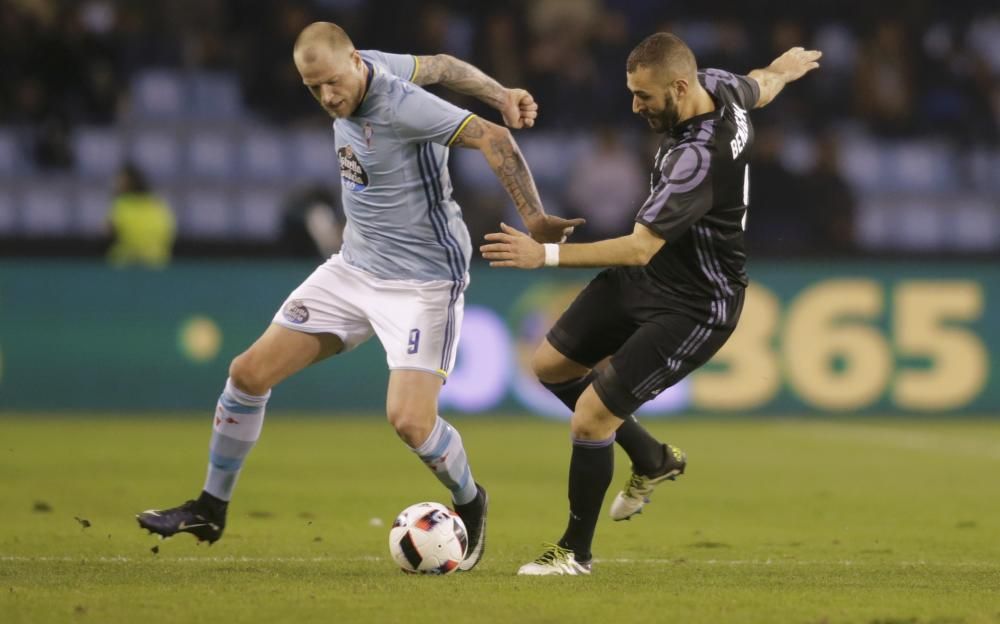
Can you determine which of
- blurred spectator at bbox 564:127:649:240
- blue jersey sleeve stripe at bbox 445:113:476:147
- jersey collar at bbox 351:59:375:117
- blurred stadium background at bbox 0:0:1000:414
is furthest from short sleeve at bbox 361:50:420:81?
blurred spectator at bbox 564:127:649:240

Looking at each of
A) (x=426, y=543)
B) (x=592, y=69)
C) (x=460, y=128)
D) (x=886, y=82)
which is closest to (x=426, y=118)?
(x=460, y=128)

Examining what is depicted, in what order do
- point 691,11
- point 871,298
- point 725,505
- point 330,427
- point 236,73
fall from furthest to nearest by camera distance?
point 691,11 → point 236,73 → point 871,298 → point 330,427 → point 725,505

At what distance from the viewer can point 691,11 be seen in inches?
715

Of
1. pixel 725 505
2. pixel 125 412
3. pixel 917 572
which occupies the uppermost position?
pixel 917 572

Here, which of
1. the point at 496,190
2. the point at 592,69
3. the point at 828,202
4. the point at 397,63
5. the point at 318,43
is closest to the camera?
the point at 318,43

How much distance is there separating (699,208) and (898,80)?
12.0 m

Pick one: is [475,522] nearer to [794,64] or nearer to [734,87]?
[734,87]

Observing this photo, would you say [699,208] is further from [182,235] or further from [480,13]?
[480,13]

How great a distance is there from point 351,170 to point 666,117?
52.1 inches

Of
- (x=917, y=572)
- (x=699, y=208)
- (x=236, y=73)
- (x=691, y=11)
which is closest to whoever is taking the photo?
(x=699, y=208)

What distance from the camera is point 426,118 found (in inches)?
254

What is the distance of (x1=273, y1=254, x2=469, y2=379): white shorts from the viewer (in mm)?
6734

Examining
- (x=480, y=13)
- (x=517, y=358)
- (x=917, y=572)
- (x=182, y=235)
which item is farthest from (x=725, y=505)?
(x=480, y=13)

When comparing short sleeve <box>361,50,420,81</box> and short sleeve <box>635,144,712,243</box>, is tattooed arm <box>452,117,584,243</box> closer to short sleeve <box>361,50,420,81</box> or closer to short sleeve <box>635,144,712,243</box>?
short sleeve <box>635,144,712,243</box>
